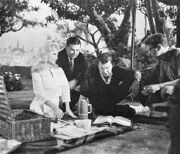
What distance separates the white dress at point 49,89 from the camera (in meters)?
4.87

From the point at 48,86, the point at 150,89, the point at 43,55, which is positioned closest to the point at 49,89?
the point at 48,86

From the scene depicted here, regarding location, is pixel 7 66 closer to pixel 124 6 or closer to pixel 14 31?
pixel 14 31

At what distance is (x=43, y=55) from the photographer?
551 cm

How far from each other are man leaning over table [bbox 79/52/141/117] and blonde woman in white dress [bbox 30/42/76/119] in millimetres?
461

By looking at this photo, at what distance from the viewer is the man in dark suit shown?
5582mm

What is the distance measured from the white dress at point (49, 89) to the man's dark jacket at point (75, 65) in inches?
Answer: 10.6

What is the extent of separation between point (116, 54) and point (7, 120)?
102 inches

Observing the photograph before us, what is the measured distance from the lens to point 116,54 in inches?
233

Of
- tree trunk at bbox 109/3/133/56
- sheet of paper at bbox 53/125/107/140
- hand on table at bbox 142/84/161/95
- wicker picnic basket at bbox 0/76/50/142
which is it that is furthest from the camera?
tree trunk at bbox 109/3/133/56

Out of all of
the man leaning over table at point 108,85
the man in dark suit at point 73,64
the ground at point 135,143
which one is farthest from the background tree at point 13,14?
the ground at point 135,143

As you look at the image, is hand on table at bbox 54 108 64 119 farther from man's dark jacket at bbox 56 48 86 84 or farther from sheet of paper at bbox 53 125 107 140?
man's dark jacket at bbox 56 48 86 84

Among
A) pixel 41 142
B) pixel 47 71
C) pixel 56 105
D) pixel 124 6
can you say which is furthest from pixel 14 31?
pixel 41 142

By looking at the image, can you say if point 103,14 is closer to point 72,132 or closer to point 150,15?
point 150,15

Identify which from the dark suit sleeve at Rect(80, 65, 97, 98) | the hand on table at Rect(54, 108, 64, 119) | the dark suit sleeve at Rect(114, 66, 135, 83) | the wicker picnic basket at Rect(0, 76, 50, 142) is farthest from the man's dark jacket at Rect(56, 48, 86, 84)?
the wicker picnic basket at Rect(0, 76, 50, 142)
